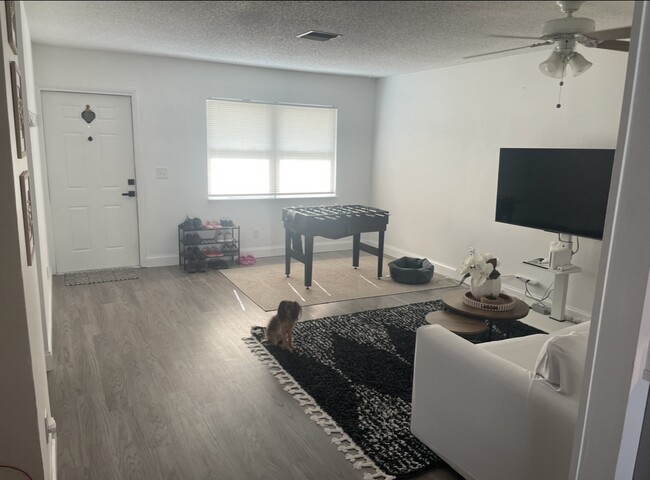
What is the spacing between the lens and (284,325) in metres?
3.25

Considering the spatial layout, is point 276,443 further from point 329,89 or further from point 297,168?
point 329,89

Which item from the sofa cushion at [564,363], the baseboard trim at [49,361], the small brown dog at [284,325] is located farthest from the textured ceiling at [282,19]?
the baseboard trim at [49,361]

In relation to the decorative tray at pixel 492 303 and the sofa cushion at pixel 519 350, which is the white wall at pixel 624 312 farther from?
the decorative tray at pixel 492 303

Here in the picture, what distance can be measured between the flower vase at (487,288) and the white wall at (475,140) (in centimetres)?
120

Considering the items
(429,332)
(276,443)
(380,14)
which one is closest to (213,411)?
(276,443)

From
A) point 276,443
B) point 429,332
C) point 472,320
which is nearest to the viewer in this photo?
point 429,332

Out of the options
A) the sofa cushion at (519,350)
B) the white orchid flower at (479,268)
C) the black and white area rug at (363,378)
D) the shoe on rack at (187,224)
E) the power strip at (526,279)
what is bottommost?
the black and white area rug at (363,378)

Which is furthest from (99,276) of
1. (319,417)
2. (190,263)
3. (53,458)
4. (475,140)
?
(475,140)

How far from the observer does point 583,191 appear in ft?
11.7

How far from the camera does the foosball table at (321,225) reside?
466cm

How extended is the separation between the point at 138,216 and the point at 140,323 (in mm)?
1878

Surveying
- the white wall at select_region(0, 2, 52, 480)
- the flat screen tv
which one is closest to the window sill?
the flat screen tv

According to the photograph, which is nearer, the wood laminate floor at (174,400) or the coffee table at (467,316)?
the wood laminate floor at (174,400)

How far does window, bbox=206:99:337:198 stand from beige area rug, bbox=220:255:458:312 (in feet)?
3.49
